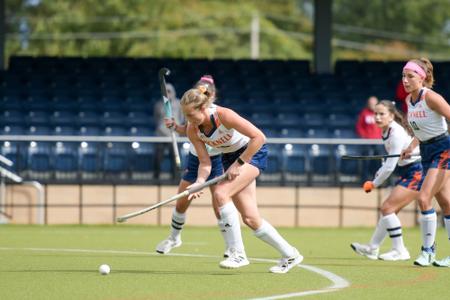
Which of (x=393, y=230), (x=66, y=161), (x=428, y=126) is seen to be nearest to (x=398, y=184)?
(x=393, y=230)

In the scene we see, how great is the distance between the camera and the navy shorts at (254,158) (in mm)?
11164

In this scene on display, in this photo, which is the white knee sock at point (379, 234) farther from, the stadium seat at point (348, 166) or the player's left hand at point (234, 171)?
the stadium seat at point (348, 166)

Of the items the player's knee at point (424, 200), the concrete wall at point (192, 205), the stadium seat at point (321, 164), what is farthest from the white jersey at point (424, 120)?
the concrete wall at point (192, 205)

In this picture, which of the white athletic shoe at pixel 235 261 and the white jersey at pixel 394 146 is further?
the white jersey at pixel 394 146

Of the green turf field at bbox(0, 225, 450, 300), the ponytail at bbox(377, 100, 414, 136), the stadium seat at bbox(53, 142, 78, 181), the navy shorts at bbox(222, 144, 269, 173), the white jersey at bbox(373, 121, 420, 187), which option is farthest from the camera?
the stadium seat at bbox(53, 142, 78, 181)

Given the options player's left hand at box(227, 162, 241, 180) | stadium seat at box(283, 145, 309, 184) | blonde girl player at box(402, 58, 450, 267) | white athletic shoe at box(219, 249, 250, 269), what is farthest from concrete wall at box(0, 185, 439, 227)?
player's left hand at box(227, 162, 241, 180)

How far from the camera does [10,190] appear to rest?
19359mm

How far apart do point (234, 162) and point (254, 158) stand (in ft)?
0.87

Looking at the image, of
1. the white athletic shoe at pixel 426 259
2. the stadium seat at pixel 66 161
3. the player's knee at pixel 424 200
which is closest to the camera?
the player's knee at pixel 424 200

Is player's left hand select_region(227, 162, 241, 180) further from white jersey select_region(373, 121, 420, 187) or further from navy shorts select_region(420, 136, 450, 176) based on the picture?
white jersey select_region(373, 121, 420, 187)

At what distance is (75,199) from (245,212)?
9.01m

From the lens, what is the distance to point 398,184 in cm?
1314

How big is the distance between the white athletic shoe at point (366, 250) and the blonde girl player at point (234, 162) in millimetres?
2365

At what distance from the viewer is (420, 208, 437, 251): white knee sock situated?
12.0 m
